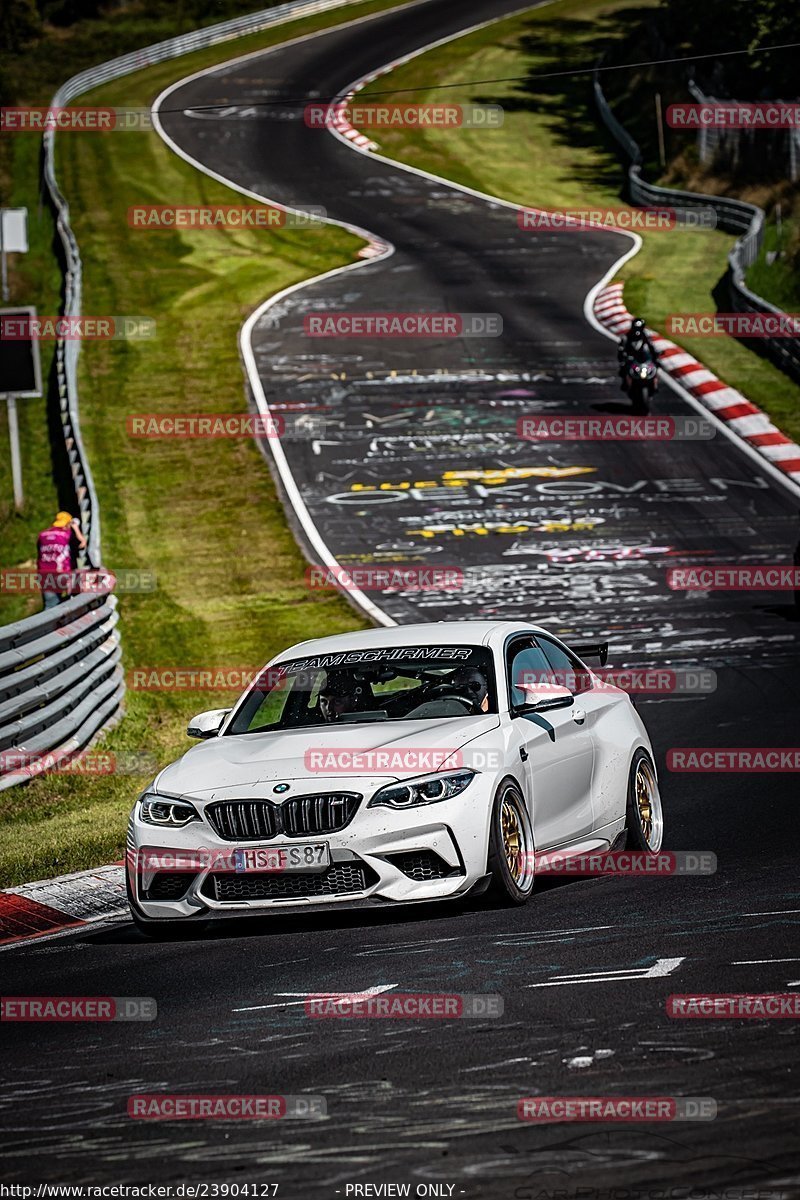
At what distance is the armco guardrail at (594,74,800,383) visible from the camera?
36.0m

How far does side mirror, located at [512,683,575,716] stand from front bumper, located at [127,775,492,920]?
2.79ft

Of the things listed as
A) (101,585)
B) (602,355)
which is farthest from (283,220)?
(101,585)

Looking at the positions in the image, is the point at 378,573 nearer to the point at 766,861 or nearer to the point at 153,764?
the point at 153,764

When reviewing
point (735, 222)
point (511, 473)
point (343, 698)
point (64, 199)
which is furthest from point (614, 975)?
point (64, 199)

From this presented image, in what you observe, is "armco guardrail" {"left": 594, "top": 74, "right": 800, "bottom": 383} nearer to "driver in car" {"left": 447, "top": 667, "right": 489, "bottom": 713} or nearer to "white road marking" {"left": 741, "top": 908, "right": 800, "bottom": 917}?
"driver in car" {"left": 447, "top": 667, "right": 489, "bottom": 713}

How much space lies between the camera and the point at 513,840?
9109 millimetres

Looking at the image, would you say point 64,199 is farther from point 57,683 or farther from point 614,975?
point 614,975

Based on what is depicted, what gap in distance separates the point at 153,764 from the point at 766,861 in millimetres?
6586

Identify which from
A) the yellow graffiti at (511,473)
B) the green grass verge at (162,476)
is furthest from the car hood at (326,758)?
the yellow graffiti at (511,473)

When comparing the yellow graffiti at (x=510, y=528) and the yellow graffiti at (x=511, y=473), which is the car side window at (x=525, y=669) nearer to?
the yellow graffiti at (x=510, y=528)

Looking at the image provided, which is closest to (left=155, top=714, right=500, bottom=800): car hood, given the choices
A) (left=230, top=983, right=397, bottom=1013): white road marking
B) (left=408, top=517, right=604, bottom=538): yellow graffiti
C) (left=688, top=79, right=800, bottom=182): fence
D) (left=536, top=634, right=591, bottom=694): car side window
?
(left=536, top=634, right=591, bottom=694): car side window

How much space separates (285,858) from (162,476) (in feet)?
76.5

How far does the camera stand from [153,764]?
601 inches

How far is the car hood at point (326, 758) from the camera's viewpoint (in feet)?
28.8
